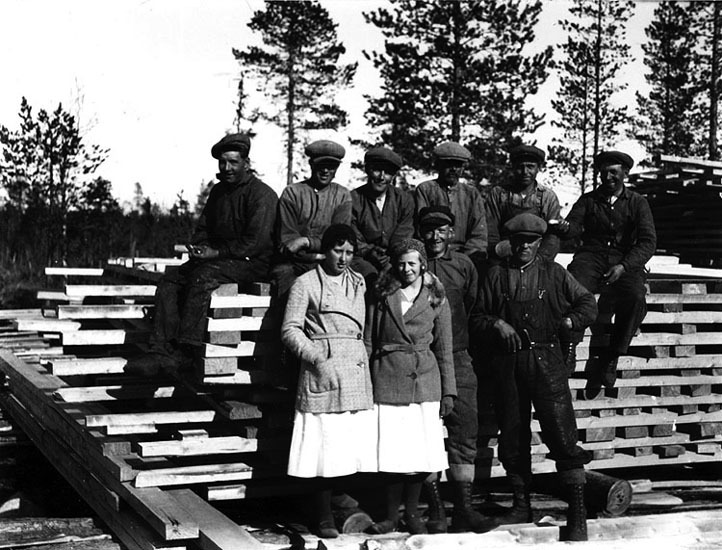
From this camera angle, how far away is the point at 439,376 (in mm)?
6312

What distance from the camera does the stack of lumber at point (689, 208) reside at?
18.3 meters

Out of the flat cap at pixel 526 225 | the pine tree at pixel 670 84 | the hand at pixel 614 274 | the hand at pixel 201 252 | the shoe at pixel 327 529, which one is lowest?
the shoe at pixel 327 529

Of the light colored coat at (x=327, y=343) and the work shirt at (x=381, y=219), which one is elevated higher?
the work shirt at (x=381, y=219)

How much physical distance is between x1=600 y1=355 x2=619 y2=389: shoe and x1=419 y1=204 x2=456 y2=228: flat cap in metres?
2.14

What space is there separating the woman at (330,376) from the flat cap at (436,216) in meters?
0.61

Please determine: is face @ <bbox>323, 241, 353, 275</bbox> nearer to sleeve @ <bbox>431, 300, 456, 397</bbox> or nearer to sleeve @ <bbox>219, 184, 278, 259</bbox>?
sleeve @ <bbox>431, 300, 456, 397</bbox>

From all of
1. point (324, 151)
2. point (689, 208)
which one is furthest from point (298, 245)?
point (689, 208)

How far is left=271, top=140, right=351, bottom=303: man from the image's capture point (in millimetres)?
6812

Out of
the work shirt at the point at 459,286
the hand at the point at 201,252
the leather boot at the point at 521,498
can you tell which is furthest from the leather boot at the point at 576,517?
the hand at the point at 201,252

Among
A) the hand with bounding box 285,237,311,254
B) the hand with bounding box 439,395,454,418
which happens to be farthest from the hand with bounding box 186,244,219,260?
the hand with bounding box 439,395,454,418

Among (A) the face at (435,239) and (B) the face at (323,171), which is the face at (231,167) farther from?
(A) the face at (435,239)

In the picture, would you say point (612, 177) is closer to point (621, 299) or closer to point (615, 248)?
point (615, 248)

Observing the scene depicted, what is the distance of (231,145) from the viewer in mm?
7023

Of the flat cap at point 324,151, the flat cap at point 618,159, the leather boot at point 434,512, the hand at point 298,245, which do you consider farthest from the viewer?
the flat cap at point 618,159
